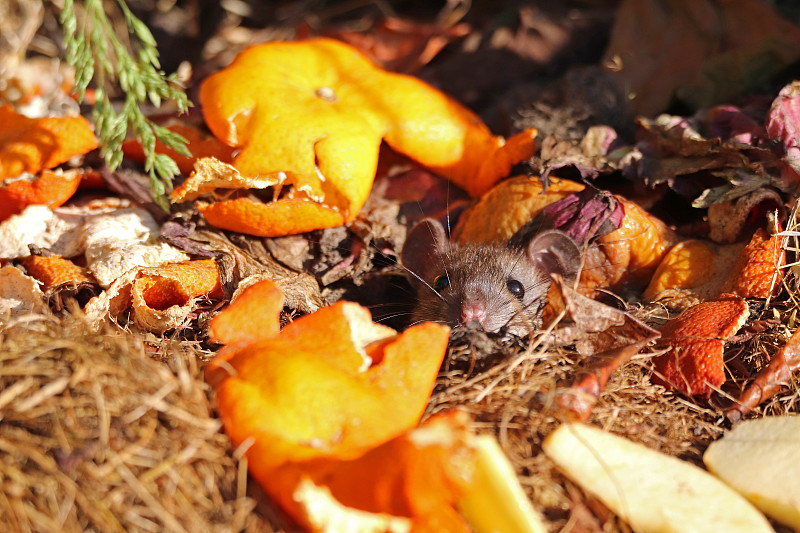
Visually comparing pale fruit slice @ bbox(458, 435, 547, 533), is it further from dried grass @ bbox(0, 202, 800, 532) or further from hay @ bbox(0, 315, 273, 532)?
hay @ bbox(0, 315, 273, 532)

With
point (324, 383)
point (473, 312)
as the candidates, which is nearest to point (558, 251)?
point (473, 312)

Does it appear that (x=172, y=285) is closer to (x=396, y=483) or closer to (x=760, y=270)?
(x=396, y=483)

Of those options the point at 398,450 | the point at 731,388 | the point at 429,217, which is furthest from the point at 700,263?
the point at 398,450

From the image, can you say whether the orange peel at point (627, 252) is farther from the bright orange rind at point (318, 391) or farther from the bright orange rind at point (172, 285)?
the bright orange rind at point (172, 285)

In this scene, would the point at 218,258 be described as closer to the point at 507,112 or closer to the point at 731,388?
the point at 507,112

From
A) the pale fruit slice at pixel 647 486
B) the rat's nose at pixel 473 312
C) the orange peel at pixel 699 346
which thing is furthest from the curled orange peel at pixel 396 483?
the rat's nose at pixel 473 312

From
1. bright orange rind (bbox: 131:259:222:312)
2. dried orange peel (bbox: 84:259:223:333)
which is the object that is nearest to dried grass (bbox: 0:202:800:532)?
dried orange peel (bbox: 84:259:223:333)
